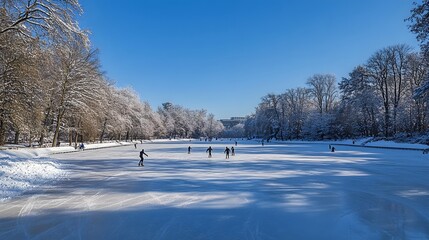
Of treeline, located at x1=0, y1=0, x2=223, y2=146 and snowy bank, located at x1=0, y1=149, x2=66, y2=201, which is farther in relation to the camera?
treeline, located at x1=0, y1=0, x2=223, y2=146

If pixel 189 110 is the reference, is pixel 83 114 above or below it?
below

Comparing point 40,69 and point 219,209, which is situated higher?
point 40,69

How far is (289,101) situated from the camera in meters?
89.1

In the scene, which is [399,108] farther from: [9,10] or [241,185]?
[9,10]

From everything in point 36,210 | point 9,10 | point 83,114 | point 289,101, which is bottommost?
point 36,210

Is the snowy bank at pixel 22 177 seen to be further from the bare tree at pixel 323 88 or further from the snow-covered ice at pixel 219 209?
the bare tree at pixel 323 88

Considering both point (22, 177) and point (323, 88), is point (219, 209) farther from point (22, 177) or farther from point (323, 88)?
point (323, 88)

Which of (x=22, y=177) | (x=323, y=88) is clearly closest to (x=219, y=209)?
(x=22, y=177)

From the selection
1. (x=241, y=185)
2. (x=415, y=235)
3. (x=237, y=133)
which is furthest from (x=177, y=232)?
(x=237, y=133)

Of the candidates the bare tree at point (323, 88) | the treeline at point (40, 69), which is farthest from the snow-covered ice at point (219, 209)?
the bare tree at point (323, 88)

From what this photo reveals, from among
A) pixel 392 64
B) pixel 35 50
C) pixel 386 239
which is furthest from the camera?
pixel 392 64

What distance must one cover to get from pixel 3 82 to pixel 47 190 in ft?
35.0

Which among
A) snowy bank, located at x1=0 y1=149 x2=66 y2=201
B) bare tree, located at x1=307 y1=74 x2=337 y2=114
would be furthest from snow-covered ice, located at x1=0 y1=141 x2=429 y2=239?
bare tree, located at x1=307 y1=74 x2=337 y2=114

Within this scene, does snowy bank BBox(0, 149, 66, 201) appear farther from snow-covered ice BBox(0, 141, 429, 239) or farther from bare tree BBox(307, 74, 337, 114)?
bare tree BBox(307, 74, 337, 114)
